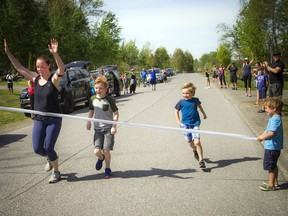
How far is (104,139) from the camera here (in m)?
4.71

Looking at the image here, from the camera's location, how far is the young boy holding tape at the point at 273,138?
3.77m

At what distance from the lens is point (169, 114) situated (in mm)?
11328

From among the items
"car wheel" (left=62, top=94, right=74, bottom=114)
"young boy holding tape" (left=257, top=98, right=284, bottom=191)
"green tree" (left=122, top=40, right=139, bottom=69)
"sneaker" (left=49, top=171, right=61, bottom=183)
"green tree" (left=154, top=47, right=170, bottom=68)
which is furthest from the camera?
"green tree" (left=154, top=47, right=170, bottom=68)

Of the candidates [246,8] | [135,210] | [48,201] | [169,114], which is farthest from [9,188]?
[246,8]

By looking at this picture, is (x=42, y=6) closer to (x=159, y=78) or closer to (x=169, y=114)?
(x=159, y=78)

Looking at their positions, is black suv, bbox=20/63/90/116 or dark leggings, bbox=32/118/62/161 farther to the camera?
black suv, bbox=20/63/90/116

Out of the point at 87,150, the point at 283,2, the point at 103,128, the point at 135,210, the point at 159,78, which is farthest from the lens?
the point at 159,78

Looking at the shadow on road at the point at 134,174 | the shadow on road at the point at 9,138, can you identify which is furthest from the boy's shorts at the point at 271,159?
the shadow on road at the point at 9,138

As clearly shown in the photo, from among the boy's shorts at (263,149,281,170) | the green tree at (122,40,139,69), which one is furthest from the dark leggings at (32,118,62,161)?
the green tree at (122,40,139,69)

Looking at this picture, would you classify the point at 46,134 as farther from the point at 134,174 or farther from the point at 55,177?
the point at 134,174

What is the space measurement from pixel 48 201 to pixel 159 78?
124 ft

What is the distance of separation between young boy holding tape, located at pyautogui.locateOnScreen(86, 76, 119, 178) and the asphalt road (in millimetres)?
400

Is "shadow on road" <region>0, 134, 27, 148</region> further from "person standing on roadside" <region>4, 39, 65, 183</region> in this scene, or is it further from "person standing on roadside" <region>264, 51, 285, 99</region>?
"person standing on roadside" <region>264, 51, 285, 99</region>

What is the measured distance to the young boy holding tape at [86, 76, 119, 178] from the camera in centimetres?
466
